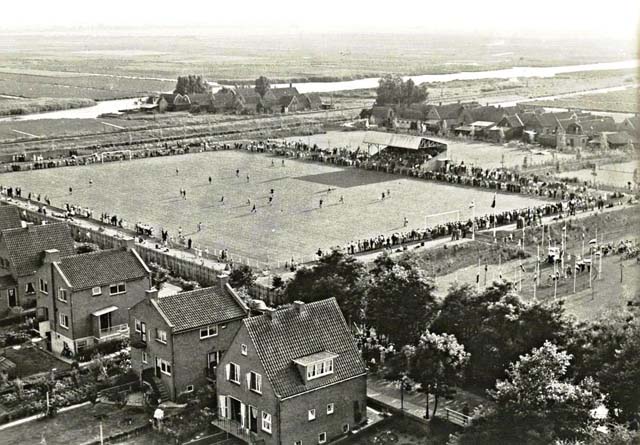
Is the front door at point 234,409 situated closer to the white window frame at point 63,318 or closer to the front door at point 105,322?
the front door at point 105,322

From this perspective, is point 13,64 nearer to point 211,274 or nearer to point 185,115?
point 185,115

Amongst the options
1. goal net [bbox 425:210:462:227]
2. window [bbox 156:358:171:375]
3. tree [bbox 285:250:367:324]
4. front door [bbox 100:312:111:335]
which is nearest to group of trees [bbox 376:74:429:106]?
goal net [bbox 425:210:462:227]

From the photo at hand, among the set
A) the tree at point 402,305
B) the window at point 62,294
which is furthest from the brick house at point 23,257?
the tree at point 402,305

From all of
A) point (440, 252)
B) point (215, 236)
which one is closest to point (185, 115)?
point (215, 236)

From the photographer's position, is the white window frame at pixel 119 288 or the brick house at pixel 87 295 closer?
the brick house at pixel 87 295

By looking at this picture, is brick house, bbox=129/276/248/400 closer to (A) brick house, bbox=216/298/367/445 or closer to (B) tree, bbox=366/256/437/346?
(A) brick house, bbox=216/298/367/445

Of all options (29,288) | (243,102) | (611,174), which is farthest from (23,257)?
(243,102)
